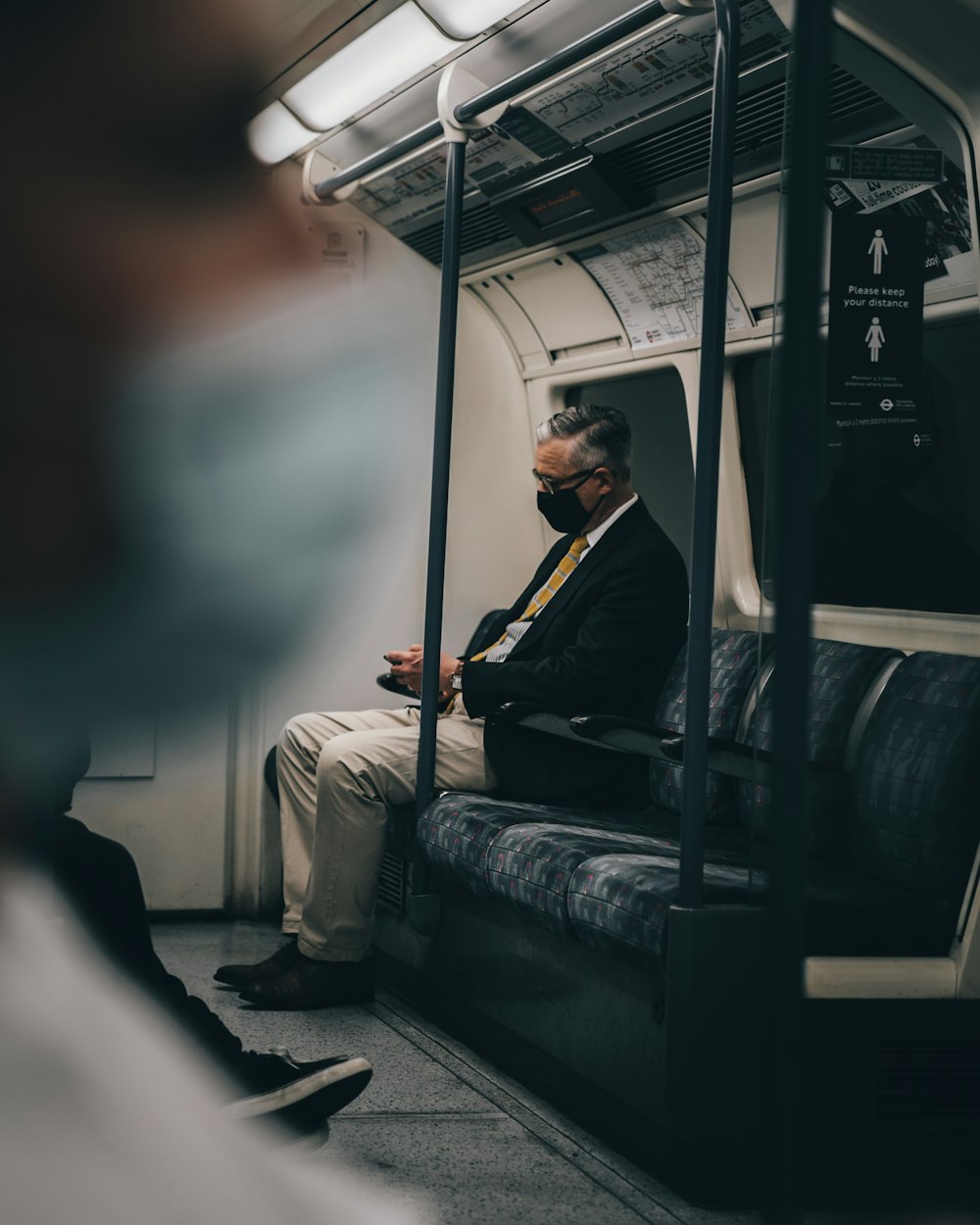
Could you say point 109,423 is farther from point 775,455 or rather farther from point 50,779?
point 775,455

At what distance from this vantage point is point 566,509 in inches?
128

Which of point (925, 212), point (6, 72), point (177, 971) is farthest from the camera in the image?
point (177, 971)

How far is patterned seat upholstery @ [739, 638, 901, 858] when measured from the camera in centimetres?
184

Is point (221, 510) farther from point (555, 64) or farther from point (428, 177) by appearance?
point (428, 177)

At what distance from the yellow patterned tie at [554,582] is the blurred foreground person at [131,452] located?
262cm

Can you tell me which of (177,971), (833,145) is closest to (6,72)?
(833,145)

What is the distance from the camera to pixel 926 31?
6.14 feet

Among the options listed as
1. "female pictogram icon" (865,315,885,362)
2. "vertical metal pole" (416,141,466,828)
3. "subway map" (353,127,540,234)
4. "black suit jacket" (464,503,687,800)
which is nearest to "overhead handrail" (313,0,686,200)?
"vertical metal pole" (416,141,466,828)

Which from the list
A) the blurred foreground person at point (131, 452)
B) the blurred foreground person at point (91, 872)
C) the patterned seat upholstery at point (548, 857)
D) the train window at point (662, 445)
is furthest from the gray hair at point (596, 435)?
the blurred foreground person at point (131, 452)

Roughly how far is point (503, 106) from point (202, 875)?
2.31 metres

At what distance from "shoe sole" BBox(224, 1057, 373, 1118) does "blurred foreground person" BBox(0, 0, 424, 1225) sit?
1.16 metres

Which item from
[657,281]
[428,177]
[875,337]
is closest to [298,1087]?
[875,337]

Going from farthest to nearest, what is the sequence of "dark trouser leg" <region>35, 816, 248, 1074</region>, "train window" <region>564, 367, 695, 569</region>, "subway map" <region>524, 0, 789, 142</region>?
"train window" <region>564, 367, 695, 569</region> → "subway map" <region>524, 0, 789, 142</region> → "dark trouser leg" <region>35, 816, 248, 1074</region>

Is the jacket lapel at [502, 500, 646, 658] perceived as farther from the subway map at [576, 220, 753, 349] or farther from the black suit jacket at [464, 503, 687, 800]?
the subway map at [576, 220, 753, 349]
